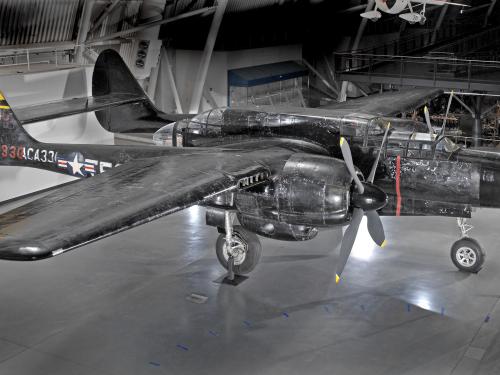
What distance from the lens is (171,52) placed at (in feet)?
89.4

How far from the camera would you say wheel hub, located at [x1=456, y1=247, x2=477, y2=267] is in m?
13.3

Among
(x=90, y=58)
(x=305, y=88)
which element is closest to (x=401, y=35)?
(x=305, y=88)

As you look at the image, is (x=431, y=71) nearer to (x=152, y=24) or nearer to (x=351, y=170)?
(x=152, y=24)

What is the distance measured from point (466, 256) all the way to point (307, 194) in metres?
4.44

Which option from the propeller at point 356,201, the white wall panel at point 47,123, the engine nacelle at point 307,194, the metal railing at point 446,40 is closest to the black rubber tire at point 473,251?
the propeller at point 356,201

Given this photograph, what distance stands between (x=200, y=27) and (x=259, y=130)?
521 inches

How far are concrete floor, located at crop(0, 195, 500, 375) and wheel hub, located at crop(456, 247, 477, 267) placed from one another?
29cm

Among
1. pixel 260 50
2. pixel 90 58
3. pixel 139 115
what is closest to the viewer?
pixel 139 115

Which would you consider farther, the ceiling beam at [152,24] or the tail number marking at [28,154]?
the ceiling beam at [152,24]

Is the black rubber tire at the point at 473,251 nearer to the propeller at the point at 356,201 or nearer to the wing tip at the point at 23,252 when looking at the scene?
the propeller at the point at 356,201

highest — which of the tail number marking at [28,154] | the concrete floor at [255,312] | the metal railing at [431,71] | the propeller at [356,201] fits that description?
the metal railing at [431,71]

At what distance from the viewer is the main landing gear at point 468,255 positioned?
13336 millimetres

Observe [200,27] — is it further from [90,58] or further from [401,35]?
[401,35]

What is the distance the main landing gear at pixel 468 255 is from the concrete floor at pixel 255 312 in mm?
204
